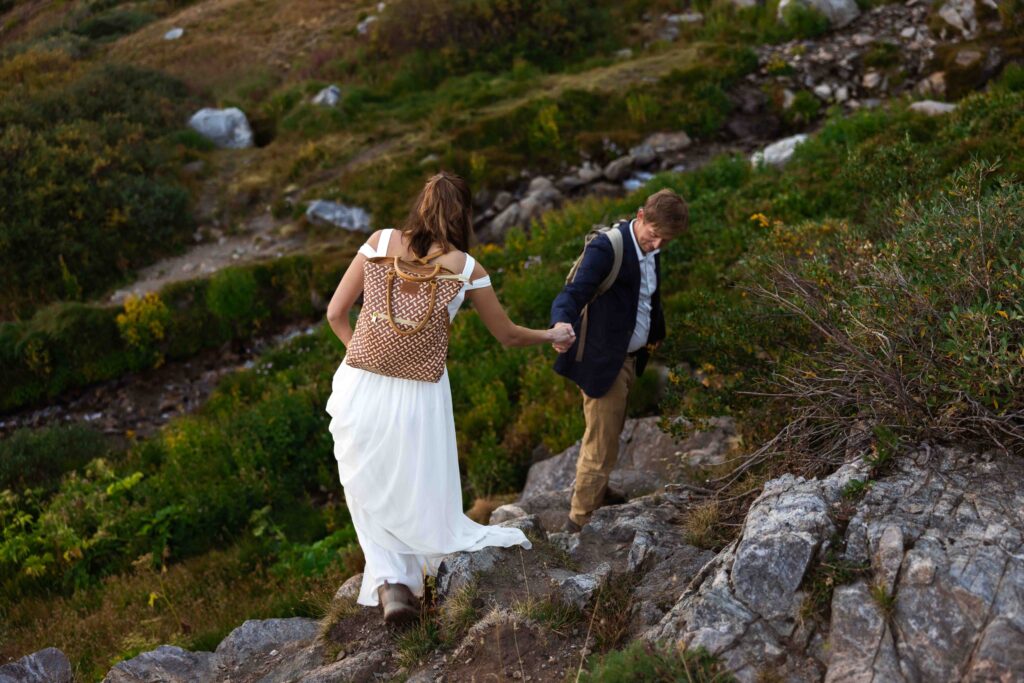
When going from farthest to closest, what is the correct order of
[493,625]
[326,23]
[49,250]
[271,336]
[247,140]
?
[326,23] → [247,140] → [49,250] → [271,336] → [493,625]

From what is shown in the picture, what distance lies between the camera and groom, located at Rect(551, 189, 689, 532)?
521 cm

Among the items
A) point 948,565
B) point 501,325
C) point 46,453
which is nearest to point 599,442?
point 501,325

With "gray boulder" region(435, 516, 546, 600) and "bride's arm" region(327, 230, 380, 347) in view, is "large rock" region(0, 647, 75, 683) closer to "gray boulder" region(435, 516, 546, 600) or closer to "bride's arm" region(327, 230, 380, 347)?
"gray boulder" region(435, 516, 546, 600)

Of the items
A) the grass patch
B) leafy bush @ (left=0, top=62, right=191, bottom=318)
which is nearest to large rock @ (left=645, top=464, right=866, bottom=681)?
the grass patch

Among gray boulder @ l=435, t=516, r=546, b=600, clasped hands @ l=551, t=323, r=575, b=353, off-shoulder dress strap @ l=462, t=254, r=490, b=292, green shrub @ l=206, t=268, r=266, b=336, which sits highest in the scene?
off-shoulder dress strap @ l=462, t=254, r=490, b=292

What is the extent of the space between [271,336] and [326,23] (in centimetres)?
1341

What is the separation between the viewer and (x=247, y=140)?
19.4 m

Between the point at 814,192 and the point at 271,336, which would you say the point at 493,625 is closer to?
the point at 814,192

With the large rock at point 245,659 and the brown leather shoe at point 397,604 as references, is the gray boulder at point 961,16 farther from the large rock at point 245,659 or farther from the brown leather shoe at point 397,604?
the large rock at point 245,659

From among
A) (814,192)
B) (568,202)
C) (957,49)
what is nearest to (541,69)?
(568,202)

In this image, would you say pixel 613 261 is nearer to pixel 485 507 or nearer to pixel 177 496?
pixel 485 507

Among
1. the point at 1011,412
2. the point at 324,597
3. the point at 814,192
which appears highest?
the point at 1011,412

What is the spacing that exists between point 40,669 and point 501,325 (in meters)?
4.11

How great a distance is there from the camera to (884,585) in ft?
12.2
